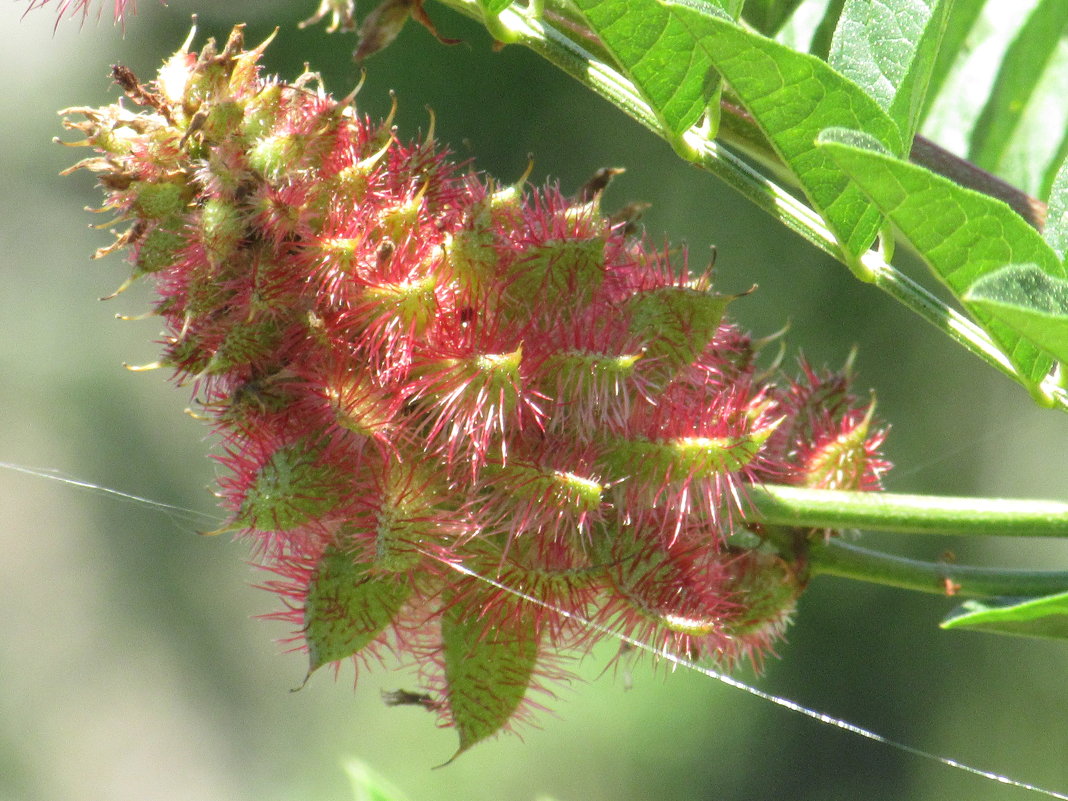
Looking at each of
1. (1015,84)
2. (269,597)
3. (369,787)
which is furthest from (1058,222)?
(269,597)

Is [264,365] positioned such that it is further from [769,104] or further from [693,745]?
[693,745]

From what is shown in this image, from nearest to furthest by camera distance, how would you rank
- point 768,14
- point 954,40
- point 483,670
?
point 483,670
point 768,14
point 954,40

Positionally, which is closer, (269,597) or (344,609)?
(344,609)

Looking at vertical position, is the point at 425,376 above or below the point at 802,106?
below

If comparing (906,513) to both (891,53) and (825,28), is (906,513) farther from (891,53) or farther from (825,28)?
(825,28)

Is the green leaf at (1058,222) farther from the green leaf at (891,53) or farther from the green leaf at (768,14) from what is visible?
the green leaf at (768,14)

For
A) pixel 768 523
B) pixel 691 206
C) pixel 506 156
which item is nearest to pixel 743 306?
pixel 691 206
